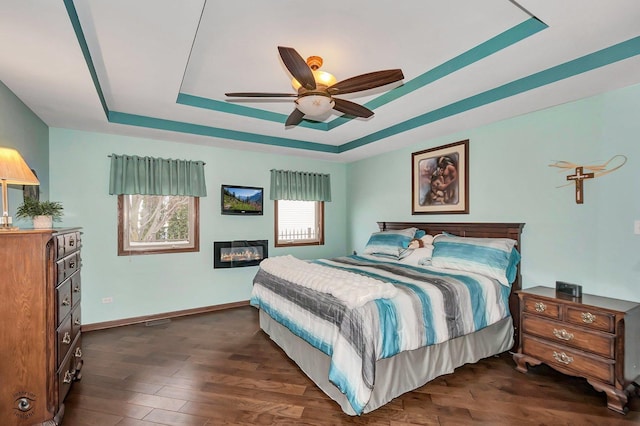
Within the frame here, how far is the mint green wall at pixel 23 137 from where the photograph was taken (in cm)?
244

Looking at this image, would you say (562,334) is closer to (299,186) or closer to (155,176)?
(299,186)

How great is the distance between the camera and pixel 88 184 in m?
3.81

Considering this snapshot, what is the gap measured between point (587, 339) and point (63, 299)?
3.89 meters

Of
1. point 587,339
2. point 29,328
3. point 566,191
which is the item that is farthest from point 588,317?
point 29,328

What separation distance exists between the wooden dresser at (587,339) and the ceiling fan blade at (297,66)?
2.63 m

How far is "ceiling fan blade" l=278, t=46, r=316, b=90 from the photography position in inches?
74.3

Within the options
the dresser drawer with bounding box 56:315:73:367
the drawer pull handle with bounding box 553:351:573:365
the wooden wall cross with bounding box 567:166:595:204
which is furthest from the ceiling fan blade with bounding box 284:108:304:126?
the drawer pull handle with bounding box 553:351:573:365

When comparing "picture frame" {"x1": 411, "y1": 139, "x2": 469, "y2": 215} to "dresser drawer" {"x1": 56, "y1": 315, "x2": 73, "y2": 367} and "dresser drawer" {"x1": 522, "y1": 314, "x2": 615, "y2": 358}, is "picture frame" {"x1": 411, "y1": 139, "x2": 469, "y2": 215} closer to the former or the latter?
"dresser drawer" {"x1": 522, "y1": 314, "x2": 615, "y2": 358}

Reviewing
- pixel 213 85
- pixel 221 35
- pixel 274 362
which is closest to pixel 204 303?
pixel 274 362

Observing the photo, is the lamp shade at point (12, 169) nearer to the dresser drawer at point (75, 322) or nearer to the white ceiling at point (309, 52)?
the white ceiling at point (309, 52)

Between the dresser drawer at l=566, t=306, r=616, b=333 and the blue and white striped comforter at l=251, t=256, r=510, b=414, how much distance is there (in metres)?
0.56

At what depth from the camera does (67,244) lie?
7.48ft

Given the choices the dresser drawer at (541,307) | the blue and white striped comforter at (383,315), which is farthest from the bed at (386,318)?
the dresser drawer at (541,307)

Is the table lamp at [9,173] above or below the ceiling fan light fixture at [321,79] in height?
below
